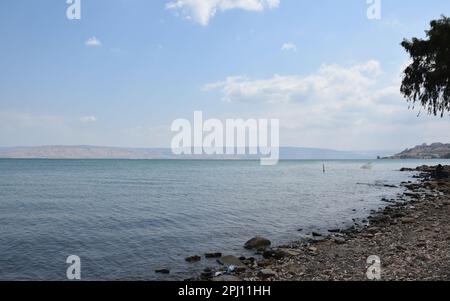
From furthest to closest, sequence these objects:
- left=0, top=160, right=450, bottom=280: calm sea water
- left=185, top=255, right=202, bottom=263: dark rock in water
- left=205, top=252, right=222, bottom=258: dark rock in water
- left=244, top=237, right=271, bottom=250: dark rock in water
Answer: left=244, top=237, right=271, bottom=250: dark rock in water
left=205, top=252, right=222, bottom=258: dark rock in water
left=185, top=255, right=202, bottom=263: dark rock in water
left=0, top=160, right=450, bottom=280: calm sea water

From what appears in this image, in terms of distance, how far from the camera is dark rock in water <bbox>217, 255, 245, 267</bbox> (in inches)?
620

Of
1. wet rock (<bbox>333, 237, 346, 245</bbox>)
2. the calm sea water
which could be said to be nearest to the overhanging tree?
the calm sea water

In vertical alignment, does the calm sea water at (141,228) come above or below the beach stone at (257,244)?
below

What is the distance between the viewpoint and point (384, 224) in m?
23.0

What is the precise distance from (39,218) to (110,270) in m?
15.2

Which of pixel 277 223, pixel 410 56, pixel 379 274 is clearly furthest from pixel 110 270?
pixel 410 56

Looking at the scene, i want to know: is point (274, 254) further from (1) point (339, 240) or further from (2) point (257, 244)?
(1) point (339, 240)

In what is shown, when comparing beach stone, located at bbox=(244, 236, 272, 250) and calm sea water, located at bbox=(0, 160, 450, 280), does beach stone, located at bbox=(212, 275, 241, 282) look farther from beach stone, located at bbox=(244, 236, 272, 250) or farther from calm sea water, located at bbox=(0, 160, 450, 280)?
beach stone, located at bbox=(244, 236, 272, 250)

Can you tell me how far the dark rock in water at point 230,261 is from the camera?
15.7m

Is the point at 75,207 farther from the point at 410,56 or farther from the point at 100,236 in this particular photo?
the point at 410,56

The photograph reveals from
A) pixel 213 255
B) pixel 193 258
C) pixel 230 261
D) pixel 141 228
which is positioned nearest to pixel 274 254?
pixel 230 261

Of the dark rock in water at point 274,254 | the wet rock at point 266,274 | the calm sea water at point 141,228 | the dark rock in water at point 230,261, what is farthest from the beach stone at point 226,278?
the dark rock in water at point 274,254

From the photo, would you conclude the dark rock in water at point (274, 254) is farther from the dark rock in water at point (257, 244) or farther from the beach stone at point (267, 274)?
the beach stone at point (267, 274)

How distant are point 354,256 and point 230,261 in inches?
210
